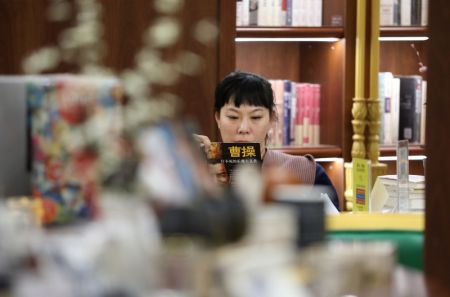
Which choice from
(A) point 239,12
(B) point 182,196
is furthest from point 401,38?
(B) point 182,196

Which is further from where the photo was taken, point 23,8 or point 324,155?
point 324,155

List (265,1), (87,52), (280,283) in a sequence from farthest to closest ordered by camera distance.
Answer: (265,1)
(87,52)
(280,283)

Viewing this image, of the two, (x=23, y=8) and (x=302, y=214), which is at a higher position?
(x=23, y=8)

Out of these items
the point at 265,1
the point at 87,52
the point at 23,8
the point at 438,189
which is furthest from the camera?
the point at 265,1

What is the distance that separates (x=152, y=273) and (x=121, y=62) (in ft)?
8.32

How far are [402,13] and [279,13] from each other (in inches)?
26.0

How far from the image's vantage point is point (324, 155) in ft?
15.0

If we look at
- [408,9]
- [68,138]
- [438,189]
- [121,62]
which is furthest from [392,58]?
[68,138]

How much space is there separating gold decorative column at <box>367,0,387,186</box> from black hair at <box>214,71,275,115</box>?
1027mm

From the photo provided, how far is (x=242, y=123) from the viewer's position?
11.7 ft

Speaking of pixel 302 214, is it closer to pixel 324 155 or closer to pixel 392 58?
pixel 324 155

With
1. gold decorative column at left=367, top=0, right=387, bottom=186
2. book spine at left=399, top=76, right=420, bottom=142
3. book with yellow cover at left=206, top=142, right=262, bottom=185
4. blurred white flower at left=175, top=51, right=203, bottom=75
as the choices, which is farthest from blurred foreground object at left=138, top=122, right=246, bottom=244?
book spine at left=399, top=76, right=420, bottom=142

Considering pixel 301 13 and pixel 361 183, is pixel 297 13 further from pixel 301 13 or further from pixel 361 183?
pixel 361 183

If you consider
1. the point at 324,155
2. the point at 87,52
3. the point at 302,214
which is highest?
the point at 87,52
